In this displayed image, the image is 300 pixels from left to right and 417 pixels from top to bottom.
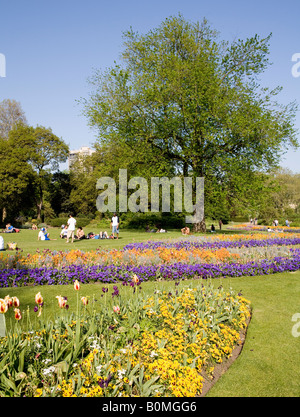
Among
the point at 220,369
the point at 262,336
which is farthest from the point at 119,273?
the point at 220,369

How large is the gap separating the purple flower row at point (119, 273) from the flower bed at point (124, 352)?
Result: 3.43 m

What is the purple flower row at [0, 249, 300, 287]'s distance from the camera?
26.8 feet

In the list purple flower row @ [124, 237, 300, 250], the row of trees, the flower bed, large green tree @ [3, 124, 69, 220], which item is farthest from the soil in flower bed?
large green tree @ [3, 124, 69, 220]

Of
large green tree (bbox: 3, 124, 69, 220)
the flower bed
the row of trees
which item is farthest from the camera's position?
large green tree (bbox: 3, 124, 69, 220)

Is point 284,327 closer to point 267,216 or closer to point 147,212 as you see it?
point 147,212

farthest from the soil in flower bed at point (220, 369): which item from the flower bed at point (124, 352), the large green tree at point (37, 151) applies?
the large green tree at point (37, 151)

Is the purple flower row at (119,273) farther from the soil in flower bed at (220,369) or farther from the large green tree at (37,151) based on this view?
the large green tree at (37,151)

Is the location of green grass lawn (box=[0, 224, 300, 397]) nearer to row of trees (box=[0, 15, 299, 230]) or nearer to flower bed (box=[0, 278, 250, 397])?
flower bed (box=[0, 278, 250, 397])

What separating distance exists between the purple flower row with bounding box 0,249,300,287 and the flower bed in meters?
3.43

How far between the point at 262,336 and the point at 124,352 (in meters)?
2.61

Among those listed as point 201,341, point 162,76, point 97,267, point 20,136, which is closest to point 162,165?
point 162,76

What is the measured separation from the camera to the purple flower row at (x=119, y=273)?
26.8 ft

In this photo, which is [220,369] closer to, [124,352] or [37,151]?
[124,352]
